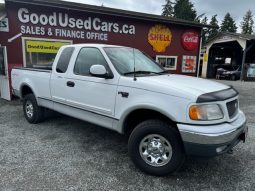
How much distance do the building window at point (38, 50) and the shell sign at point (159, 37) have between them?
4665mm

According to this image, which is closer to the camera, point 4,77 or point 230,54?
point 4,77

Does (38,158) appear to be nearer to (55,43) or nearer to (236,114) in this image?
(236,114)

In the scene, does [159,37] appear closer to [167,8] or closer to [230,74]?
[230,74]

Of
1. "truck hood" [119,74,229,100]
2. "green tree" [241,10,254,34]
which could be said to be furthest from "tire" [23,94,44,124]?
"green tree" [241,10,254,34]

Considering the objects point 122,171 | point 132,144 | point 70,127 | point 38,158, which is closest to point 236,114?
point 132,144

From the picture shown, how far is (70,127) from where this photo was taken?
5.42 meters

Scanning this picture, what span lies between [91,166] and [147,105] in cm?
139

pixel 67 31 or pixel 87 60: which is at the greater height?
pixel 67 31

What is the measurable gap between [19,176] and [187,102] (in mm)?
2627

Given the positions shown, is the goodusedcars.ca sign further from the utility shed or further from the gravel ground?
the utility shed

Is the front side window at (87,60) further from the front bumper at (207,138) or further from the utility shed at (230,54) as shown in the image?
the utility shed at (230,54)

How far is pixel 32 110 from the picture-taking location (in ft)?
17.9

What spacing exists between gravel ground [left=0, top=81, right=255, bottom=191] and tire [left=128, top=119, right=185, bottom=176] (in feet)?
0.57

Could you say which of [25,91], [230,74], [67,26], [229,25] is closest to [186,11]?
[229,25]
